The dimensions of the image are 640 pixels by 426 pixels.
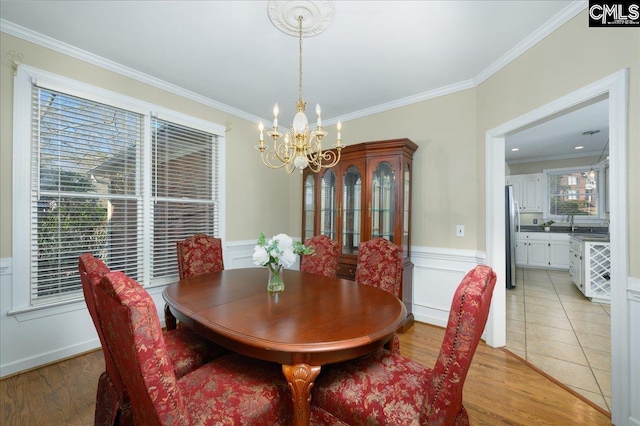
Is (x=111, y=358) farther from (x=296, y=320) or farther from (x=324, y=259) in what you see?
(x=324, y=259)

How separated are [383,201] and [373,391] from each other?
89.4 inches

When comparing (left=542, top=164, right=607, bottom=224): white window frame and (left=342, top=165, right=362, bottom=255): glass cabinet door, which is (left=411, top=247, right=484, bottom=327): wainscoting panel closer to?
(left=342, top=165, right=362, bottom=255): glass cabinet door

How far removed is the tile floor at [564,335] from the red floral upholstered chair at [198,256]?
2.98 meters

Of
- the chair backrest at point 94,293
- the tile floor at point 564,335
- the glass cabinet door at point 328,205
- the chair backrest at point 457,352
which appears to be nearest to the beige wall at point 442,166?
the glass cabinet door at point 328,205

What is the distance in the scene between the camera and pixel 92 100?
249 centimetres

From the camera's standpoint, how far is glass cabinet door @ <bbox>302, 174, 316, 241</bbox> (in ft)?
12.5

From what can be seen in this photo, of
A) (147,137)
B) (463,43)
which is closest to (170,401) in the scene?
(147,137)

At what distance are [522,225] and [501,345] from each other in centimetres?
526

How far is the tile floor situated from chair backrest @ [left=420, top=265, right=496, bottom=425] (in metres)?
1.72

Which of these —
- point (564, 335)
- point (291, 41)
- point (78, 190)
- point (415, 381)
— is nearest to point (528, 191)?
point (564, 335)

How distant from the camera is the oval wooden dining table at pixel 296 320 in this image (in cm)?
116

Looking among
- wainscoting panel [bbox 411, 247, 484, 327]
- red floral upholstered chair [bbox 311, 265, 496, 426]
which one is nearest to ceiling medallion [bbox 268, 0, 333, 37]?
red floral upholstered chair [bbox 311, 265, 496, 426]

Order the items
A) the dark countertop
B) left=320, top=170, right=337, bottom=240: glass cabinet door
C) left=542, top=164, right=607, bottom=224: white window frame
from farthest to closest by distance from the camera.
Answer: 1. left=542, top=164, right=607, bottom=224: white window frame
2. the dark countertop
3. left=320, top=170, right=337, bottom=240: glass cabinet door

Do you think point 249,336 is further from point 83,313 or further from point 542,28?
point 542,28
